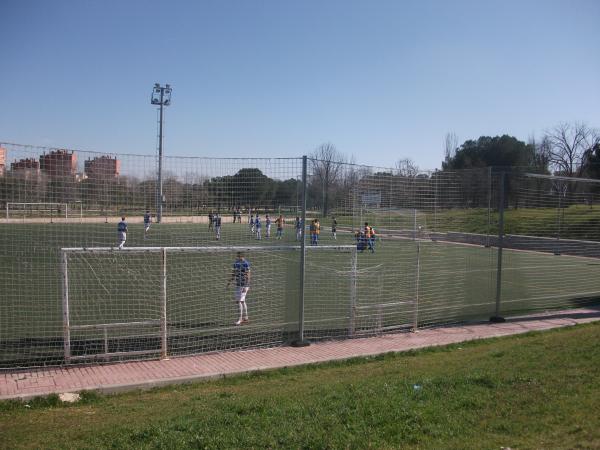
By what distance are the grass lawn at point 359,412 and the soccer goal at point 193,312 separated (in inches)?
66.5

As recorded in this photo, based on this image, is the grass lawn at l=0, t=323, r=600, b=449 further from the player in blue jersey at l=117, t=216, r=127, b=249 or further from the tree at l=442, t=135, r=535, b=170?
the tree at l=442, t=135, r=535, b=170

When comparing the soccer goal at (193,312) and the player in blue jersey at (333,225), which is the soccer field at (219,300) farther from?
the player in blue jersey at (333,225)

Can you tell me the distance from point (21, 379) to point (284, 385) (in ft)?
11.9

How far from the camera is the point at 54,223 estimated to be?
25.2ft

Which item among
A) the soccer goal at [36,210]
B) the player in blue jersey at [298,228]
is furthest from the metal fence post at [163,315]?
the player in blue jersey at [298,228]

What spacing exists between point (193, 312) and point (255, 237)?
10.9 feet

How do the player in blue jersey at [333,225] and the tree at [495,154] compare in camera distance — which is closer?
the player in blue jersey at [333,225]

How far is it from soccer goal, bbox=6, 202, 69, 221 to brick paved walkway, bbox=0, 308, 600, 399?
7.49 feet

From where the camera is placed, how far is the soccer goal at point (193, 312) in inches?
313

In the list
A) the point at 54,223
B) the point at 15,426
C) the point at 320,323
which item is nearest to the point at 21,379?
the point at 15,426

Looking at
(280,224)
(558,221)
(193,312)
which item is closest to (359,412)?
(280,224)

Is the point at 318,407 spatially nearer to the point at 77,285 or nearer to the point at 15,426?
the point at 15,426

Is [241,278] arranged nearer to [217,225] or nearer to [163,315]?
[217,225]

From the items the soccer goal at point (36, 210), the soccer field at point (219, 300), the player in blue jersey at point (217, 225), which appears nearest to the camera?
the soccer goal at point (36, 210)
